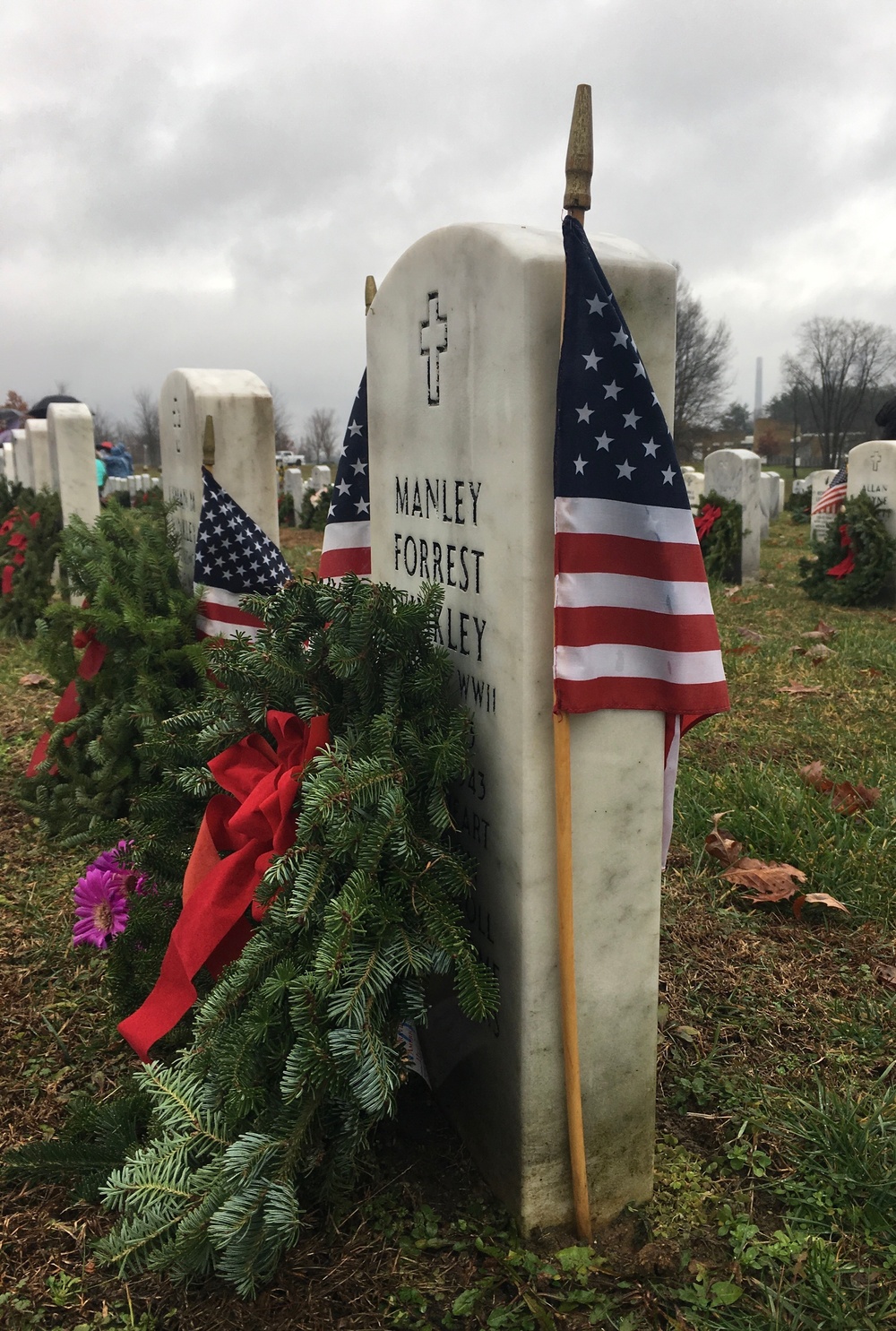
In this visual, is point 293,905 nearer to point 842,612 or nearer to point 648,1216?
point 648,1216

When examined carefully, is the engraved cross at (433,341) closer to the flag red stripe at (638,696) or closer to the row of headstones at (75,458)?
the flag red stripe at (638,696)

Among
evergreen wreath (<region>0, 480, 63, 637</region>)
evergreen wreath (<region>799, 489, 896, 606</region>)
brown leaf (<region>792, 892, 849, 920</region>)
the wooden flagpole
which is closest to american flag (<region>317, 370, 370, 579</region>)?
the wooden flagpole

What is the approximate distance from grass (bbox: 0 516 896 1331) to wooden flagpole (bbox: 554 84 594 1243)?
0.17 m

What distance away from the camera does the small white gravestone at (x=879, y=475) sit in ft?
31.3

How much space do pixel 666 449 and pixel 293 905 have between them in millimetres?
1109

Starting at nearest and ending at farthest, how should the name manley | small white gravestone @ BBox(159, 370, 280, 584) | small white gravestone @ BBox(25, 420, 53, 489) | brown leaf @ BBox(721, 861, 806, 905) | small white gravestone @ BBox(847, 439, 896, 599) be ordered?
the name manley → brown leaf @ BBox(721, 861, 806, 905) → small white gravestone @ BBox(159, 370, 280, 584) → small white gravestone @ BBox(25, 420, 53, 489) → small white gravestone @ BBox(847, 439, 896, 599)

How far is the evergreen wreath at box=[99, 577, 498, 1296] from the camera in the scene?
1.81 m

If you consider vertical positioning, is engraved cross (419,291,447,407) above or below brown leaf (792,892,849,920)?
above

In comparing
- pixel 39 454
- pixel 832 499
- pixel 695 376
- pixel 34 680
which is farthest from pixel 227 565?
pixel 695 376

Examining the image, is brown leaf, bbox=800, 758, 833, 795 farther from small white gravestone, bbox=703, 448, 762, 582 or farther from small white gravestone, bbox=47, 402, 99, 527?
small white gravestone, bbox=703, 448, 762, 582

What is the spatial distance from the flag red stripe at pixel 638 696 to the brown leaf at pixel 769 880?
163 cm

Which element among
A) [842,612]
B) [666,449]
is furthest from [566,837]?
[842,612]

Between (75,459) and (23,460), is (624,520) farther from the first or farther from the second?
(23,460)

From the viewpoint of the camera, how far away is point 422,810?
208 centimetres
